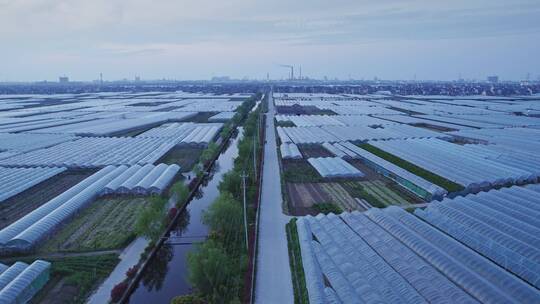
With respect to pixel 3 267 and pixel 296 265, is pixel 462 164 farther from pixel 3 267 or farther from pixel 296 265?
pixel 3 267

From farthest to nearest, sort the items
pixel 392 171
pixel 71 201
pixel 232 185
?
pixel 392 171 → pixel 232 185 → pixel 71 201

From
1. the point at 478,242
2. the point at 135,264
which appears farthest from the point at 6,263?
the point at 478,242

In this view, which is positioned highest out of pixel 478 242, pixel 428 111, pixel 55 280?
pixel 428 111

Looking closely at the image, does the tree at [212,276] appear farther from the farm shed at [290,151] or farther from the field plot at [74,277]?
the farm shed at [290,151]

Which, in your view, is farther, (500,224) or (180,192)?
(180,192)

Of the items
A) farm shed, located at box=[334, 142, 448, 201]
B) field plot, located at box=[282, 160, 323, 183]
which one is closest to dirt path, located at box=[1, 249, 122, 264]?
field plot, located at box=[282, 160, 323, 183]

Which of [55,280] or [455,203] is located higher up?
[455,203]

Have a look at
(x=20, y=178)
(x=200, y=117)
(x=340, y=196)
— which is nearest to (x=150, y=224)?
(x=340, y=196)

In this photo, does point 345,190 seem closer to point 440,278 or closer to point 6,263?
point 440,278
